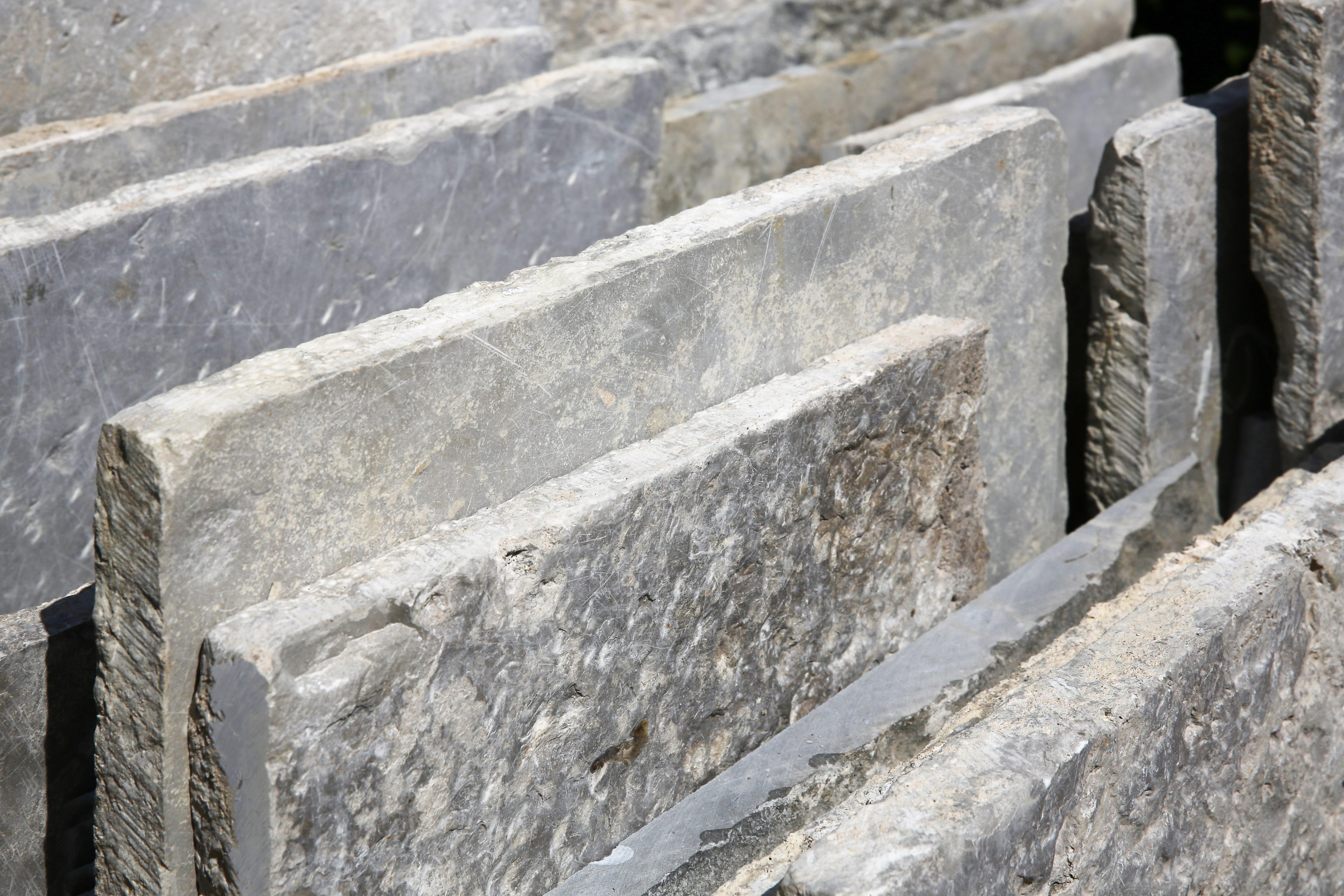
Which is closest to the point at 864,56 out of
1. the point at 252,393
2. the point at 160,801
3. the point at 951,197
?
the point at 951,197

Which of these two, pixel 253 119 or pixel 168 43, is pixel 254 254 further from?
pixel 168 43

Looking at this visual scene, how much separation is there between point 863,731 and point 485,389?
0.98 meters

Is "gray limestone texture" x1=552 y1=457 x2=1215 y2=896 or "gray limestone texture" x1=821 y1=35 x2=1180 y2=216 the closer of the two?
"gray limestone texture" x1=552 y1=457 x2=1215 y2=896

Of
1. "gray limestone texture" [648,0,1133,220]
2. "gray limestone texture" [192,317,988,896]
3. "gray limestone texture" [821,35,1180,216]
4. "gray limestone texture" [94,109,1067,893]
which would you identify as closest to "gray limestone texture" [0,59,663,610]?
"gray limestone texture" [648,0,1133,220]

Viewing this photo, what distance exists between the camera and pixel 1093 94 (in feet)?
15.4

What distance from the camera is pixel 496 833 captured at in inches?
73.4

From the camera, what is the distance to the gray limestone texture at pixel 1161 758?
5.15 ft

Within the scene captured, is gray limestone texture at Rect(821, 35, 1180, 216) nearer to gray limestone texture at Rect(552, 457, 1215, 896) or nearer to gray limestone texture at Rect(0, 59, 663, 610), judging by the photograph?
gray limestone texture at Rect(0, 59, 663, 610)

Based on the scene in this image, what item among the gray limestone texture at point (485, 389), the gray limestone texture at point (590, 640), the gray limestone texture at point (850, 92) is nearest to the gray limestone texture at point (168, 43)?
the gray limestone texture at point (850, 92)

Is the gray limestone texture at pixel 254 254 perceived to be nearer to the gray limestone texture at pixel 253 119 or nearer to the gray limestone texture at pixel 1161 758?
the gray limestone texture at pixel 253 119

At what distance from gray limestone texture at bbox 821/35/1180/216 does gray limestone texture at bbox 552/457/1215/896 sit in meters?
1.88

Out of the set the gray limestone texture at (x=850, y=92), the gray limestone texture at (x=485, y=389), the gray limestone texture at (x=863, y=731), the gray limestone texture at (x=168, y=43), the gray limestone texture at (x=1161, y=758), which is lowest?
the gray limestone texture at (x=863, y=731)

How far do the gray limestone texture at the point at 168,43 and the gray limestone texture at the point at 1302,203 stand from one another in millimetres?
2235

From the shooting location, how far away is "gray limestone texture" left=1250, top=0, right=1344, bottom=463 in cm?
288
